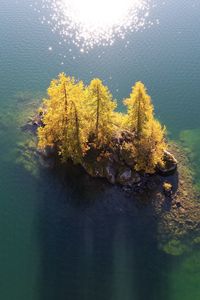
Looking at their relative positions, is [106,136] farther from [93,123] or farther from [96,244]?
[96,244]

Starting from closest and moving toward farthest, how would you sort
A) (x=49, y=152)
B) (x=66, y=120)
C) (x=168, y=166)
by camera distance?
(x=66, y=120) < (x=168, y=166) < (x=49, y=152)

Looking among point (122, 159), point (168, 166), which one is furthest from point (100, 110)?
point (168, 166)

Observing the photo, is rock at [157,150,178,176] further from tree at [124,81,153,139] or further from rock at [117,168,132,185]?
tree at [124,81,153,139]

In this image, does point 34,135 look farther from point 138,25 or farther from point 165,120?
point 138,25

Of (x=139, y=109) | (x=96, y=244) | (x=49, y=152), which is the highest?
(x=139, y=109)

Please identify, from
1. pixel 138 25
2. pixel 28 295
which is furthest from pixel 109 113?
pixel 138 25

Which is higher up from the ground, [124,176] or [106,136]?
[106,136]

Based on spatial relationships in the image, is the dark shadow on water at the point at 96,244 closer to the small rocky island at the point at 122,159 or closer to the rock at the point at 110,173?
the small rocky island at the point at 122,159

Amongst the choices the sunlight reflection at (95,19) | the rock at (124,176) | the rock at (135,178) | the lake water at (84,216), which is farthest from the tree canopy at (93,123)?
the sunlight reflection at (95,19)
